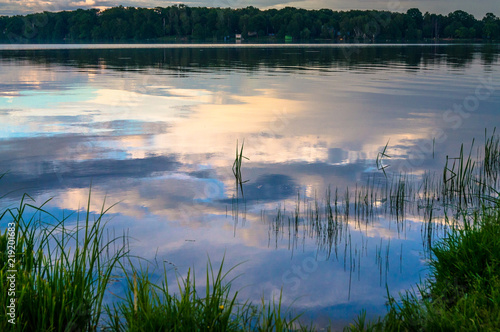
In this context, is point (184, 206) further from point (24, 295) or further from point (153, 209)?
point (24, 295)

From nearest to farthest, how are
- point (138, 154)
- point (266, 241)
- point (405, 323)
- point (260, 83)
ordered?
point (405, 323), point (266, 241), point (138, 154), point (260, 83)

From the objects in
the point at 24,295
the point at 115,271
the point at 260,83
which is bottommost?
the point at 115,271

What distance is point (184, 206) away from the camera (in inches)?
402

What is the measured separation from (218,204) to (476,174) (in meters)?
6.27

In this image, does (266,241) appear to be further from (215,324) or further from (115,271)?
(215,324)

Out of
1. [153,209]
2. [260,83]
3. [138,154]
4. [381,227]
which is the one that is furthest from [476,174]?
[260,83]

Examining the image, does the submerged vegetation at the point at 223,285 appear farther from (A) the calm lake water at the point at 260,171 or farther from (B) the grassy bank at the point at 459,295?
(A) the calm lake water at the point at 260,171

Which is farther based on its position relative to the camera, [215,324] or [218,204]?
[218,204]

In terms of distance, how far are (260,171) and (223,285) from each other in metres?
6.04

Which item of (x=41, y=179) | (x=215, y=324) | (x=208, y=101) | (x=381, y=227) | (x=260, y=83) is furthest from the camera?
(x=260, y=83)

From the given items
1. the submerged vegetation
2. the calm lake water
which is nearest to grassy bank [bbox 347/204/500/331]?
the submerged vegetation

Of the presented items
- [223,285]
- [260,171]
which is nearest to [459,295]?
[223,285]

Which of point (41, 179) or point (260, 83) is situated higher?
point (260, 83)

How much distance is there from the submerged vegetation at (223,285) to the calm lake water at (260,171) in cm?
11
